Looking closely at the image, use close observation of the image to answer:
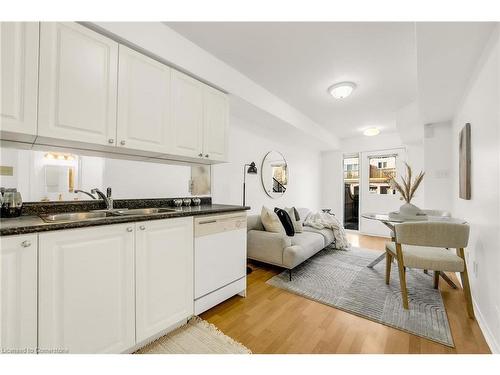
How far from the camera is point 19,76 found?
119 centimetres

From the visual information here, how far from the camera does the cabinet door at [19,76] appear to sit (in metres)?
1.15

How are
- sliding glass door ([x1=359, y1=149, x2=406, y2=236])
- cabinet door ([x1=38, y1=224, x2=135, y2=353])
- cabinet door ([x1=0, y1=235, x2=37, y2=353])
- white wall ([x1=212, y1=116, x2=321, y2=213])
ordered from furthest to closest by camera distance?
1. sliding glass door ([x1=359, y1=149, x2=406, y2=236])
2. white wall ([x1=212, y1=116, x2=321, y2=213])
3. cabinet door ([x1=38, y1=224, x2=135, y2=353])
4. cabinet door ([x1=0, y1=235, x2=37, y2=353])

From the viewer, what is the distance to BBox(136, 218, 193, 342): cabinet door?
4.66 ft

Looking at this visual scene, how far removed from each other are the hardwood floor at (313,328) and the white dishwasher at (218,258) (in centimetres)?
15

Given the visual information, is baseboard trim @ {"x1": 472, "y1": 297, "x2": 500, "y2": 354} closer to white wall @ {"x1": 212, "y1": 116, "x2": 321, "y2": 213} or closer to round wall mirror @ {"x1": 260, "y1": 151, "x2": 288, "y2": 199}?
white wall @ {"x1": 212, "y1": 116, "x2": 321, "y2": 213}

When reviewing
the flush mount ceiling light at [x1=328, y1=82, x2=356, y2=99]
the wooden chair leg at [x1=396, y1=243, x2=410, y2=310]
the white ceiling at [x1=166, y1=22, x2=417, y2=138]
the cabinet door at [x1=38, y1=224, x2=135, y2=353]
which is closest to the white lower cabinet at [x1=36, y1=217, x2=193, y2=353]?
the cabinet door at [x1=38, y1=224, x2=135, y2=353]

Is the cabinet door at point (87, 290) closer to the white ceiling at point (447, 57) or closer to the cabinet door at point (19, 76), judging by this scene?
the cabinet door at point (19, 76)

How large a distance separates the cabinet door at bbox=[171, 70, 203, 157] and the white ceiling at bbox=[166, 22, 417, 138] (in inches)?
16.5

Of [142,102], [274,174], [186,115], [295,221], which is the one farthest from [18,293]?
[274,174]

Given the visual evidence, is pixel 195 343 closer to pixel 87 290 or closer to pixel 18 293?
pixel 87 290

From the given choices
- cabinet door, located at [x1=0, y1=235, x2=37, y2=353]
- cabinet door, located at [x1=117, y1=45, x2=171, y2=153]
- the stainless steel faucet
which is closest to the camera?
cabinet door, located at [x1=0, y1=235, x2=37, y2=353]
